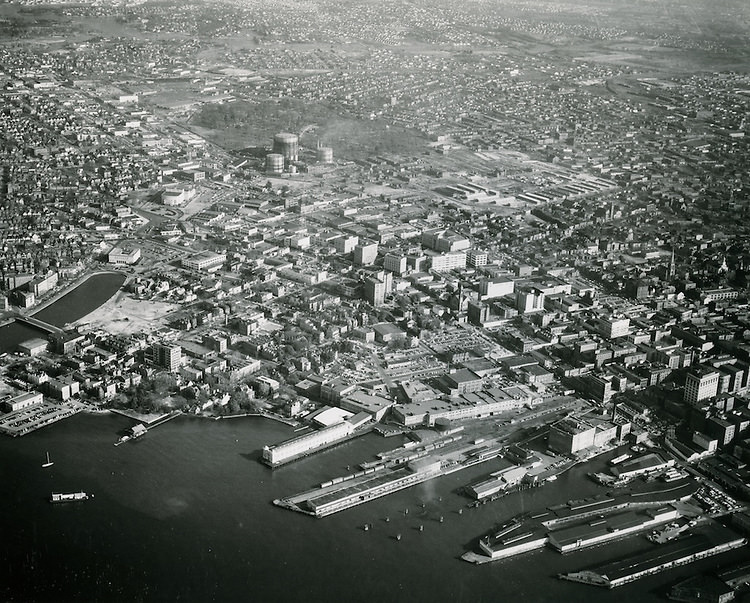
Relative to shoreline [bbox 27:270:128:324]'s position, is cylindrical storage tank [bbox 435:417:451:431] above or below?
below

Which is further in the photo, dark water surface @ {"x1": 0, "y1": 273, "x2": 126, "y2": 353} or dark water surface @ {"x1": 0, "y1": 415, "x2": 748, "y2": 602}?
dark water surface @ {"x1": 0, "y1": 273, "x2": 126, "y2": 353}

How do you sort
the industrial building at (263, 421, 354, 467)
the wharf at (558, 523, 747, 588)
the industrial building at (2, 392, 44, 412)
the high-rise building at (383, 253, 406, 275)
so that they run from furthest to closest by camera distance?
the high-rise building at (383, 253, 406, 275), the industrial building at (2, 392, 44, 412), the industrial building at (263, 421, 354, 467), the wharf at (558, 523, 747, 588)

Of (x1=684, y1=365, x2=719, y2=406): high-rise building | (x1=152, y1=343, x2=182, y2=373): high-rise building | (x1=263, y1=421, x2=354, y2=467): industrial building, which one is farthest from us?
(x1=152, y1=343, x2=182, y2=373): high-rise building

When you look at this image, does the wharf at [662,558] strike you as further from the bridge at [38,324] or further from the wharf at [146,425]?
the bridge at [38,324]

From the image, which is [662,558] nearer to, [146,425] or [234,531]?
[234,531]

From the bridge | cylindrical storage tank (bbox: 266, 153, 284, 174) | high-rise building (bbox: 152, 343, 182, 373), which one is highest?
cylindrical storage tank (bbox: 266, 153, 284, 174)

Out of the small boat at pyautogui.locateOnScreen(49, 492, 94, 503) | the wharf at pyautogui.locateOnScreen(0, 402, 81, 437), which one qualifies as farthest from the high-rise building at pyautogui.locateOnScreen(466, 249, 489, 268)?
the small boat at pyautogui.locateOnScreen(49, 492, 94, 503)

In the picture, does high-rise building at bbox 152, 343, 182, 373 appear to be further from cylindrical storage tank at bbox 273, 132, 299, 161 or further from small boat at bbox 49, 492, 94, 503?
cylindrical storage tank at bbox 273, 132, 299, 161
